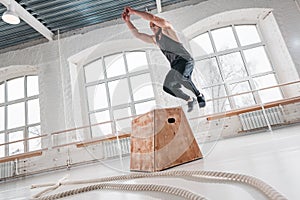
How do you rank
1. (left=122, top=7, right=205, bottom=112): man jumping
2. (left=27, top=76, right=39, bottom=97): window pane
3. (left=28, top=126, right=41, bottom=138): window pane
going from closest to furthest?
(left=122, top=7, right=205, bottom=112): man jumping < (left=28, top=126, right=41, bottom=138): window pane < (left=27, top=76, right=39, bottom=97): window pane

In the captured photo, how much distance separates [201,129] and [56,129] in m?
2.93

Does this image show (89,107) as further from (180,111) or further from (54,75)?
(54,75)

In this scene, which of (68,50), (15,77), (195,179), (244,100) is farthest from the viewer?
(15,77)

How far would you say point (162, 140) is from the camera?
1.21 metres

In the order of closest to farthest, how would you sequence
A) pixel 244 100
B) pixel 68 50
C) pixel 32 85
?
pixel 244 100, pixel 68 50, pixel 32 85

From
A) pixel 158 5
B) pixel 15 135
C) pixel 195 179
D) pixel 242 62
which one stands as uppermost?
pixel 158 5

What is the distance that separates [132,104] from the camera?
3.44ft

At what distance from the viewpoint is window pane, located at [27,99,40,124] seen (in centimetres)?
405

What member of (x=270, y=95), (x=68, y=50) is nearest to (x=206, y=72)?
(x=270, y=95)

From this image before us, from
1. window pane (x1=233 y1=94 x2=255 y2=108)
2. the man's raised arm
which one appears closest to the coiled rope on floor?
the man's raised arm

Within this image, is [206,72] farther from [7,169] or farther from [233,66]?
[7,169]

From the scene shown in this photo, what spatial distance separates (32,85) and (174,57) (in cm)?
425

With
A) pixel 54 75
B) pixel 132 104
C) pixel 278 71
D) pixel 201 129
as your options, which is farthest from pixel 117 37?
pixel 278 71

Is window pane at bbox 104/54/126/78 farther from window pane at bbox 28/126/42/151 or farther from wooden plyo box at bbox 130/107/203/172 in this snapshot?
window pane at bbox 28/126/42/151
